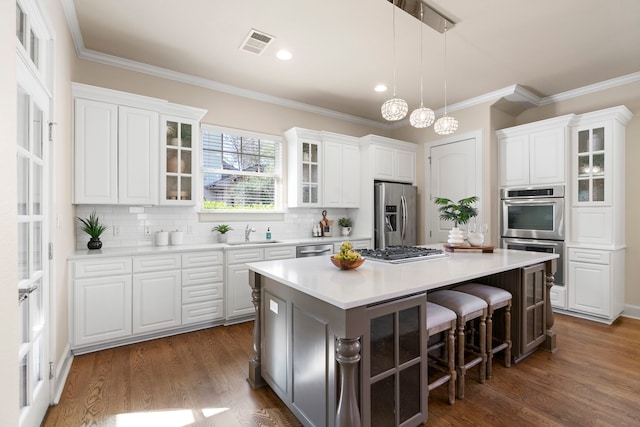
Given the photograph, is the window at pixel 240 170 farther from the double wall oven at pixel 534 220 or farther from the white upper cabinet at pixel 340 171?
the double wall oven at pixel 534 220

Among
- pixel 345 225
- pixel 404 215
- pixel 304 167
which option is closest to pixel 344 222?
pixel 345 225

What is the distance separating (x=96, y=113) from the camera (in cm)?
297

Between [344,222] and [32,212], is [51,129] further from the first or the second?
[344,222]

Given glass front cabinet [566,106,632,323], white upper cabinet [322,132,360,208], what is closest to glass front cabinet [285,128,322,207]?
white upper cabinet [322,132,360,208]

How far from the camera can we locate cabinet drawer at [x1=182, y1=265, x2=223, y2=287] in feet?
10.7

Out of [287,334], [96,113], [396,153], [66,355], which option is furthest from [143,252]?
[396,153]

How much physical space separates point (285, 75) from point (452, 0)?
1.91 m

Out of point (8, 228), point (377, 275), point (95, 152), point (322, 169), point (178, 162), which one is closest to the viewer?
point (8, 228)

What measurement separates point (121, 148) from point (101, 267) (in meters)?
1.16

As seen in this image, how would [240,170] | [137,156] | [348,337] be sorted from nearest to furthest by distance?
[348,337], [137,156], [240,170]

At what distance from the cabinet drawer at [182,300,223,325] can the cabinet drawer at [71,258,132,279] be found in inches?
27.9

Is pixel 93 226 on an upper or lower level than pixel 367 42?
lower

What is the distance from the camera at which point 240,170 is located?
14.0ft

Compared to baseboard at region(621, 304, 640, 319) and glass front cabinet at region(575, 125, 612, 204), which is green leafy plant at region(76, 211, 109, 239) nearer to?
glass front cabinet at region(575, 125, 612, 204)
